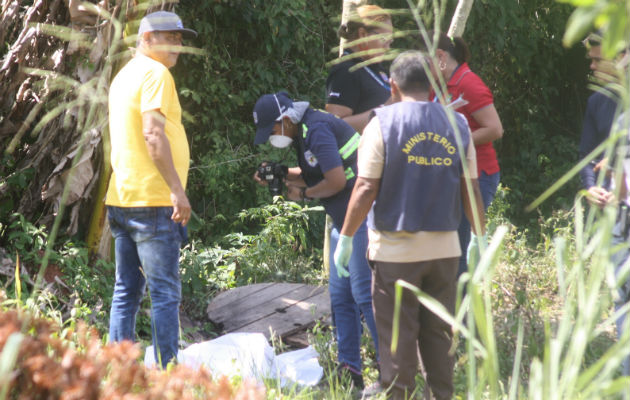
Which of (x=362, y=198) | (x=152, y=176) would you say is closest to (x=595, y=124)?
(x=362, y=198)

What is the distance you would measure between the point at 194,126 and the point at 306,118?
12.5 ft

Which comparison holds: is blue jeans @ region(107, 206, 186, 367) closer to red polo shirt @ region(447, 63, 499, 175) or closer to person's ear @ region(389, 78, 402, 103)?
person's ear @ region(389, 78, 402, 103)

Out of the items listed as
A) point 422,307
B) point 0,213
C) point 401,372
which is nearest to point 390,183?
point 422,307

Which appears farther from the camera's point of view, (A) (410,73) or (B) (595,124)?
(B) (595,124)

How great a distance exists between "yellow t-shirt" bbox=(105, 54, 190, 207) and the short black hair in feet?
3.48

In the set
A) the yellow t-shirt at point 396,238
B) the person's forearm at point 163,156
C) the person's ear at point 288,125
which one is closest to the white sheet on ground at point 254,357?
the person's forearm at point 163,156

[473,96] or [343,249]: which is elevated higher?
[473,96]

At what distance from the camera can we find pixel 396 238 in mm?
2992

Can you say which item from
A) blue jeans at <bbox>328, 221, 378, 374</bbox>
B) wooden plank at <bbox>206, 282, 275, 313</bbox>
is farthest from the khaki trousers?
wooden plank at <bbox>206, 282, 275, 313</bbox>

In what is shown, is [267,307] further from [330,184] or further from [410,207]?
[410,207]

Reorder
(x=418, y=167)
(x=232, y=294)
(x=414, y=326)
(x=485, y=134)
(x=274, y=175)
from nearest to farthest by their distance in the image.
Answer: (x=418, y=167)
(x=414, y=326)
(x=485, y=134)
(x=274, y=175)
(x=232, y=294)

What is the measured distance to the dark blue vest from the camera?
291cm

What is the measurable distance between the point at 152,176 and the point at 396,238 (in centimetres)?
118

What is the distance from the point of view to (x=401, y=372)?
3047 mm
